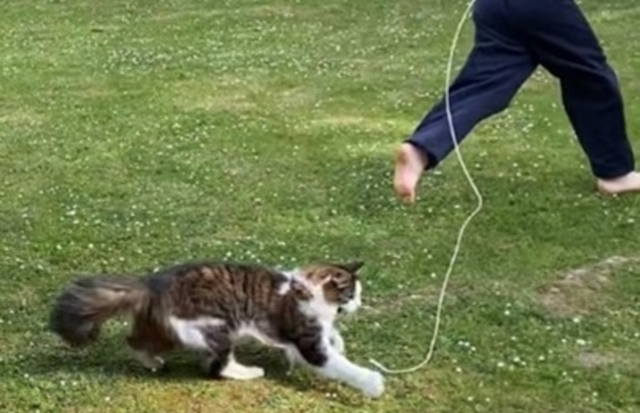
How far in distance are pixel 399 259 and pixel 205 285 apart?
1576mm

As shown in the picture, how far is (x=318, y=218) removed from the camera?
23.1ft

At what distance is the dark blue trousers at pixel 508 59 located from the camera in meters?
6.38

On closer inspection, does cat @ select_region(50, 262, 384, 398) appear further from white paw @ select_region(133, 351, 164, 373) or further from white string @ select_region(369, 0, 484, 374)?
white string @ select_region(369, 0, 484, 374)

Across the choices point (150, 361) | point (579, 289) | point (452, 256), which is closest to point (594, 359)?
point (579, 289)

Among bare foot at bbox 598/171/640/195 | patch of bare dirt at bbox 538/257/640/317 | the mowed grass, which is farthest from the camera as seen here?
bare foot at bbox 598/171/640/195

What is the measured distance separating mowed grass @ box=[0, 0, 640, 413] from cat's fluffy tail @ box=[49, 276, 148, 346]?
0.51ft

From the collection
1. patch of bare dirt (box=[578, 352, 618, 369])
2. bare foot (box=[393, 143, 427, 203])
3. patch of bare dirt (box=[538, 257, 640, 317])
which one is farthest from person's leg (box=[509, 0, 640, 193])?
patch of bare dirt (box=[578, 352, 618, 369])

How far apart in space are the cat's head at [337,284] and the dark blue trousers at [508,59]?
128cm

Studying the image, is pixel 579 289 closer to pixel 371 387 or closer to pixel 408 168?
pixel 408 168

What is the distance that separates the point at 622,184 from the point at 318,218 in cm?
156

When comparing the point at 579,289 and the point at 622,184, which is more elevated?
the point at 579,289

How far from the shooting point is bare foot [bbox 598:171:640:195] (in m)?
7.16

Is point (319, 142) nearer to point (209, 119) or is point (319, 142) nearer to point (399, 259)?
point (209, 119)

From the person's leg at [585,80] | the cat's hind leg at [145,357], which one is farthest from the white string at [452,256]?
the cat's hind leg at [145,357]
